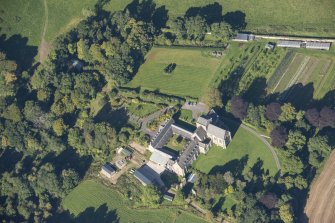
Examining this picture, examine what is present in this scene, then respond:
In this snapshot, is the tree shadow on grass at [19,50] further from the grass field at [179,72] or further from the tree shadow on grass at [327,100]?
the tree shadow on grass at [327,100]

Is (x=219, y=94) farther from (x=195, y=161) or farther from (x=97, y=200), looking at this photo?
(x=97, y=200)

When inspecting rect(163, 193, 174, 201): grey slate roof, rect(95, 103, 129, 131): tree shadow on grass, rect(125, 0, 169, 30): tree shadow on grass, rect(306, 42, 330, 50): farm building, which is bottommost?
rect(163, 193, 174, 201): grey slate roof

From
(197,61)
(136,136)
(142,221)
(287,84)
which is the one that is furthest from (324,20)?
(142,221)

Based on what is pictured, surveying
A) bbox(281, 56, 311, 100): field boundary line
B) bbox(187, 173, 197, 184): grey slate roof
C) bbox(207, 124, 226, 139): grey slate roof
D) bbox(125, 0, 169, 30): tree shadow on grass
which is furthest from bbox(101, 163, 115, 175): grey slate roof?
bbox(281, 56, 311, 100): field boundary line

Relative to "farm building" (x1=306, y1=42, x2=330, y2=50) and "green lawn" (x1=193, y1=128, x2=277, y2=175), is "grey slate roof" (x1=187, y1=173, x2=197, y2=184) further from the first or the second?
"farm building" (x1=306, y1=42, x2=330, y2=50)

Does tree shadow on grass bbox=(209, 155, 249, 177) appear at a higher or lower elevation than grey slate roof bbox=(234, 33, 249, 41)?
lower
